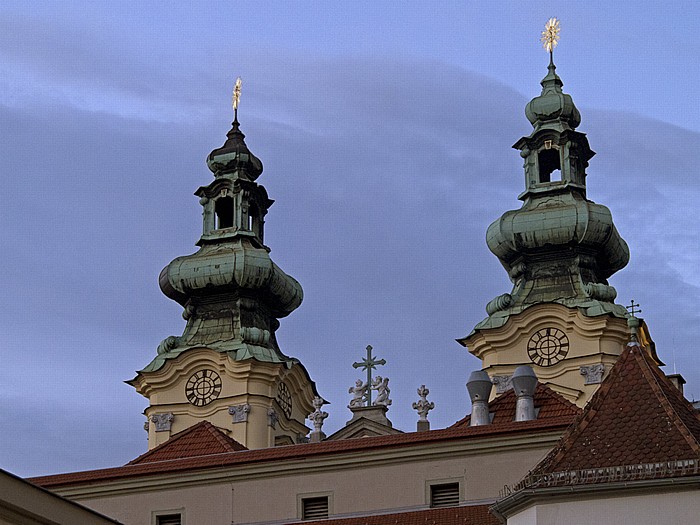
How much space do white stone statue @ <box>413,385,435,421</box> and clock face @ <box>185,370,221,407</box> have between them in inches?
377

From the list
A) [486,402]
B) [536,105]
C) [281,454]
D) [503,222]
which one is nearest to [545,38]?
[536,105]

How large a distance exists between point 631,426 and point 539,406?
1086cm

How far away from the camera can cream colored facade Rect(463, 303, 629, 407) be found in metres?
46.5

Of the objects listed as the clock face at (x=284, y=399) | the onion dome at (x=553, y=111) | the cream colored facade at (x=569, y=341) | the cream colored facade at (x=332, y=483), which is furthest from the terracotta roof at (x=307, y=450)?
the onion dome at (x=553, y=111)

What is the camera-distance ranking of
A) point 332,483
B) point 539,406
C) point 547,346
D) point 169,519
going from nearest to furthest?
point 332,483 < point 169,519 < point 539,406 < point 547,346

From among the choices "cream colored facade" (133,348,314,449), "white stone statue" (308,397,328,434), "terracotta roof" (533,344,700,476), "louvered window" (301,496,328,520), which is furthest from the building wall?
"cream colored facade" (133,348,314,449)

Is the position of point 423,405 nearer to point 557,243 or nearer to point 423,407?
point 423,407

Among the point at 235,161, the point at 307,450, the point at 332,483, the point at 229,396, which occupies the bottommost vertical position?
the point at 332,483

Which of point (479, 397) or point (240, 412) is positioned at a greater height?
point (240, 412)

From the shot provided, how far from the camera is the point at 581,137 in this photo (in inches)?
2019

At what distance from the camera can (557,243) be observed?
4841 cm

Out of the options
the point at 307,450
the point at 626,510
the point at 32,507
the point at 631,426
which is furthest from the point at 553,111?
the point at 32,507

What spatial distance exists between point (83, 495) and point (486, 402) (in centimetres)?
822

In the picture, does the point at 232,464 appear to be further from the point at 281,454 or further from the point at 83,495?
the point at 83,495
